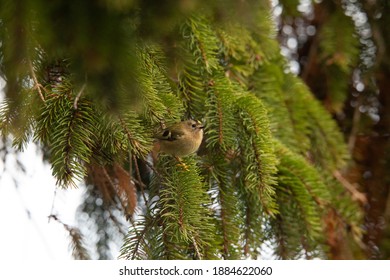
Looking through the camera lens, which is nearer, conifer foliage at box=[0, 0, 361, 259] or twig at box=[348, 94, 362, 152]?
conifer foliage at box=[0, 0, 361, 259]

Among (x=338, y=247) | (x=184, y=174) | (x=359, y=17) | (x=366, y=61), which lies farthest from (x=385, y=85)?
(x=184, y=174)

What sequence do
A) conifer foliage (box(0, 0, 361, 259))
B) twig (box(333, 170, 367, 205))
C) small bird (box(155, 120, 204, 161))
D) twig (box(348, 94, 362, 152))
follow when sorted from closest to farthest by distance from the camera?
1. conifer foliage (box(0, 0, 361, 259))
2. small bird (box(155, 120, 204, 161))
3. twig (box(333, 170, 367, 205))
4. twig (box(348, 94, 362, 152))

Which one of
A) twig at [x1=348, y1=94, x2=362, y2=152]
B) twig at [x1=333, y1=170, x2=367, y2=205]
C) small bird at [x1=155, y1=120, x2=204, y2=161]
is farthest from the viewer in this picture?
twig at [x1=348, y1=94, x2=362, y2=152]

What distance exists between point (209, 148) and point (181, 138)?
13 centimetres

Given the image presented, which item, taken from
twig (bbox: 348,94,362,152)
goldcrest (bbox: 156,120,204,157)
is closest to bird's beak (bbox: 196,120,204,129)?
goldcrest (bbox: 156,120,204,157)

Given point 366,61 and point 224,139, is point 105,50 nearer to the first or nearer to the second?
point 224,139

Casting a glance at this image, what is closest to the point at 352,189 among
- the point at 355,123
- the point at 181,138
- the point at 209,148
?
the point at 355,123

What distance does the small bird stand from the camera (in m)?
2.63

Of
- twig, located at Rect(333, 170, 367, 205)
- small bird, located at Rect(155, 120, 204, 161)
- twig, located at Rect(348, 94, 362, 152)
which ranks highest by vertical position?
twig, located at Rect(348, 94, 362, 152)

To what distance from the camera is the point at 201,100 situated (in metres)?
2.69

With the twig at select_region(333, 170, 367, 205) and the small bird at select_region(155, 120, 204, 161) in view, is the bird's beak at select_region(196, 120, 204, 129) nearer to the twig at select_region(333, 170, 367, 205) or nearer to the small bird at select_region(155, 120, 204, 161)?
the small bird at select_region(155, 120, 204, 161)

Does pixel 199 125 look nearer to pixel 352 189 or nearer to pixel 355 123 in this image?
pixel 352 189

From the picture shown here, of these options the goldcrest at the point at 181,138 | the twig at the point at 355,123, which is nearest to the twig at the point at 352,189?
the twig at the point at 355,123

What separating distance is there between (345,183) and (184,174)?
128cm
